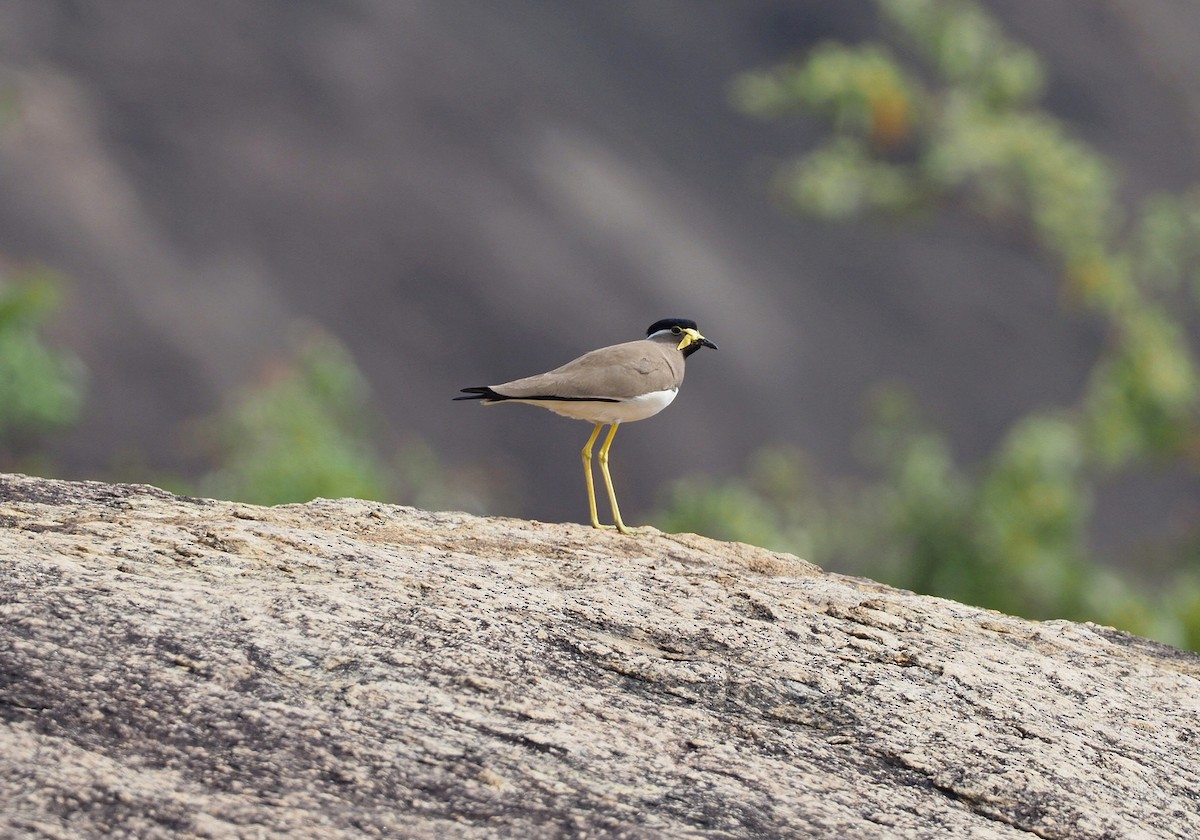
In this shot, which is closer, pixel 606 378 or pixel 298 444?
pixel 606 378

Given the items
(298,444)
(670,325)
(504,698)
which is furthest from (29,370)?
(504,698)

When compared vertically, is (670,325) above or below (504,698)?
above

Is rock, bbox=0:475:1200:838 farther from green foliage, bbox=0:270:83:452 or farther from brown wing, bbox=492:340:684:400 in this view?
green foliage, bbox=0:270:83:452

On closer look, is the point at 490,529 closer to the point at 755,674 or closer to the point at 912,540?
the point at 755,674

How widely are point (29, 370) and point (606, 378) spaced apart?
31.0 ft

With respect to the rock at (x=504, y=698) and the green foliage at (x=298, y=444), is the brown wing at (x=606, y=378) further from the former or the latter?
the green foliage at (x=298, y=444)

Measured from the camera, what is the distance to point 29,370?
561 inches

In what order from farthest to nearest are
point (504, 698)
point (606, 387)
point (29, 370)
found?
point (29, 370)
point (606, 387)
point (504, 698)

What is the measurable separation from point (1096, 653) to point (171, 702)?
12.6 feet

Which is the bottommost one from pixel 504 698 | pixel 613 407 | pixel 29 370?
pixel 504 698

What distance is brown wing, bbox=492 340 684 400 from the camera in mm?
6586

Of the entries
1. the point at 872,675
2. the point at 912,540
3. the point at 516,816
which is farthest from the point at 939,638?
the point at 912,540

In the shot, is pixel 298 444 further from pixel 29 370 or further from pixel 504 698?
pixel 504 698

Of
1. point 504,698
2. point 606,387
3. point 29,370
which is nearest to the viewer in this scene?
point 504,698
